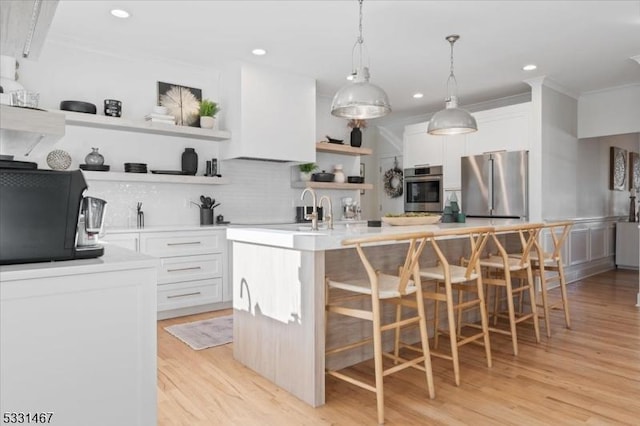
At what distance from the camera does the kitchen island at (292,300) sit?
92.0 inches

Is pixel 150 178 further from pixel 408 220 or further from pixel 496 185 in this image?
pixel 496 185

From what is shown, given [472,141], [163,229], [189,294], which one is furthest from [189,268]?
[472,141]

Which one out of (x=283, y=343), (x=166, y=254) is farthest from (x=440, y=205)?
(x=283, y=343)

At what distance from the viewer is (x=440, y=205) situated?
21.1 ft

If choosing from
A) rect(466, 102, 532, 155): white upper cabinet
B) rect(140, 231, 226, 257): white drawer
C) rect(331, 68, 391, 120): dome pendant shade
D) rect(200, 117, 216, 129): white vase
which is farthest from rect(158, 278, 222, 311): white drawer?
rect(466, 102, 532, 155): white upper cabinet

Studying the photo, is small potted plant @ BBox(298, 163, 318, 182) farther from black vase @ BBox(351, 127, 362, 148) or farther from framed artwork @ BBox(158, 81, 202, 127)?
framed artwork @ BBox(158, 81, 202, 127)

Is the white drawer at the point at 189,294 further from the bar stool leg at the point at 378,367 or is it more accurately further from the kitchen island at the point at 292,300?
the bar stool leg at the point at 378,367

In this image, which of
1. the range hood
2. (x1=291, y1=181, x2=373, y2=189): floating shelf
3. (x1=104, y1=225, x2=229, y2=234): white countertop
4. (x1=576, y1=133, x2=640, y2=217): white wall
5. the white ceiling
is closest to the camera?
the range hood

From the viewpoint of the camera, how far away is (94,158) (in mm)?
4129

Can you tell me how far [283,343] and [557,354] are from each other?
2043mm

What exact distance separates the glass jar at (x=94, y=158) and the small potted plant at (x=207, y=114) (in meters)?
1.12

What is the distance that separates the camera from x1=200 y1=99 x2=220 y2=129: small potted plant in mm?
4797

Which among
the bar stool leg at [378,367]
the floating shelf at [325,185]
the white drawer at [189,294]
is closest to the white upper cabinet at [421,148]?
the floating shelf at [325,185]

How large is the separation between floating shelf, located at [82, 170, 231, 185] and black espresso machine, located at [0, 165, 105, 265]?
2.99 meters
